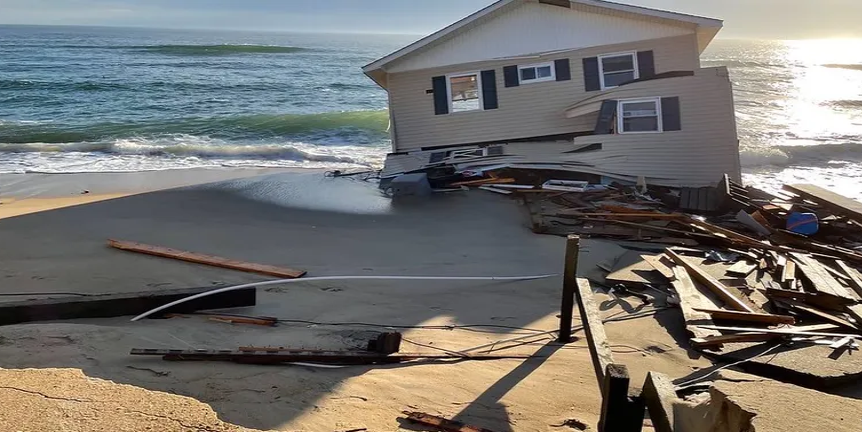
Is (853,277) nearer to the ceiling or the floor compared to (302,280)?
nearer to the floor

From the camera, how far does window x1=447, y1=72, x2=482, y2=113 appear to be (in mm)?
17844

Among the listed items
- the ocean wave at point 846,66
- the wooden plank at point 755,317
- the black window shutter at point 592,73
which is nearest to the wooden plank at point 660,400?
the wooden plank at point 755,317

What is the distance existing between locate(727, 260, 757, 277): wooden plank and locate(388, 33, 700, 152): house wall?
25.7 ft

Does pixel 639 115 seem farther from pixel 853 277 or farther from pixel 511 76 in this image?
pixel 853 277

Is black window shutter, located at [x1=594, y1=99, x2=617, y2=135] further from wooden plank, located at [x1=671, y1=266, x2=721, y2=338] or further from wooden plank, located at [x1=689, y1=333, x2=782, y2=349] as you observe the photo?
wooden plank, located at [x1=689, y1=333, x2=782, y2=349]

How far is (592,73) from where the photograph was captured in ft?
56.1

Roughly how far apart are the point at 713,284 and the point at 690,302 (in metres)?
0.77

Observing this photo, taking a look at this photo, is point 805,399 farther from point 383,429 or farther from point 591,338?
point 383,429

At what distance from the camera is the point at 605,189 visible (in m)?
15.5

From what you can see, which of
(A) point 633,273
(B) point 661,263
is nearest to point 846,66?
(B) point 661,263

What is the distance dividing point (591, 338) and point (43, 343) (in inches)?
181

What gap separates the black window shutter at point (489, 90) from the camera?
695 inches

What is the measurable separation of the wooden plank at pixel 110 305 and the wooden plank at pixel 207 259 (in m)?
1.75

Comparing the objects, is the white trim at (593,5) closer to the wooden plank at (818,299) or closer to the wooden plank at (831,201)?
the wooden plank at (831,201)
